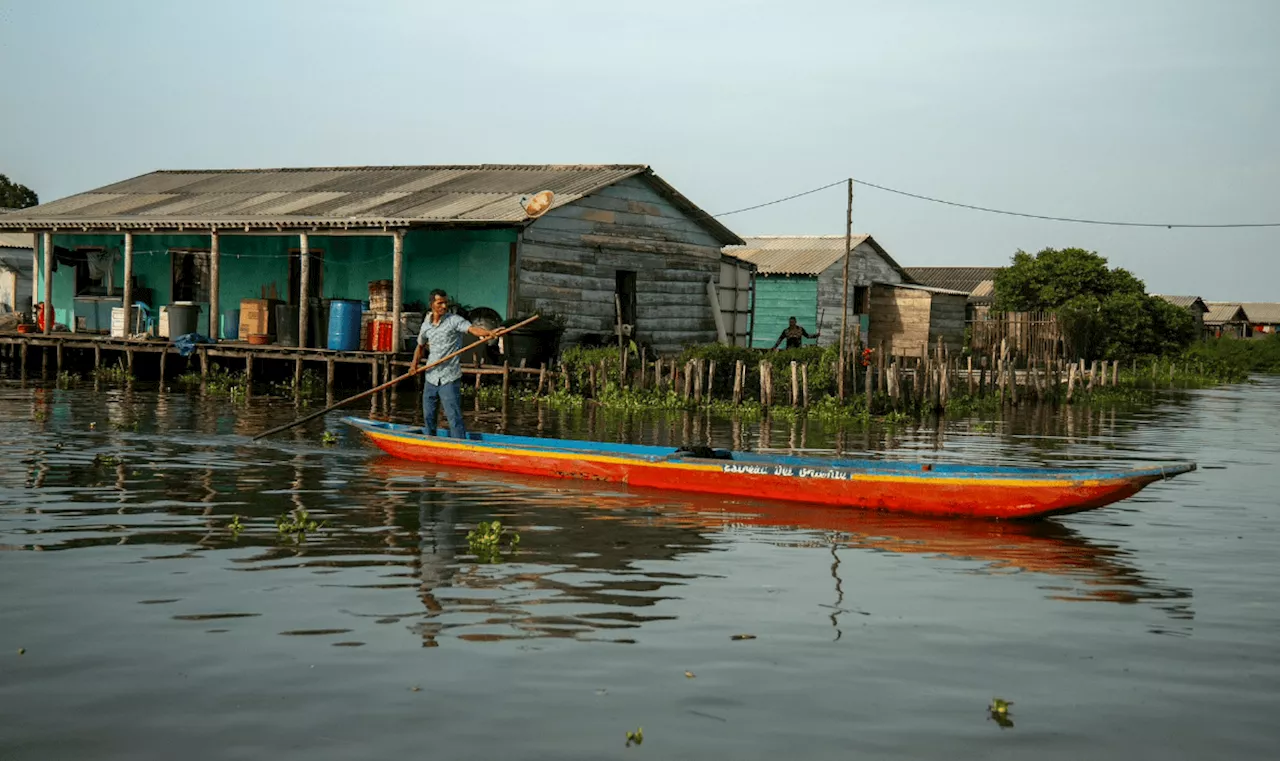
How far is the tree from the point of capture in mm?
62656

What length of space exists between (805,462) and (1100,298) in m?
37.9

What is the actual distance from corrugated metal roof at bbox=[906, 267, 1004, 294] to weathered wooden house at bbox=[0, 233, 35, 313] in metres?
37.1

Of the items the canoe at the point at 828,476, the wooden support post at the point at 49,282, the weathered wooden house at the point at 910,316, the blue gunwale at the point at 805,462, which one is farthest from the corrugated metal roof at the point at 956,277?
the canoe at the point at 828,476

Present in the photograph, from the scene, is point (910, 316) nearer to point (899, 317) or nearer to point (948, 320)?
point (899, 317)

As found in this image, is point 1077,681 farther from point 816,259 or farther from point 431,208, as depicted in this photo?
point 816,259

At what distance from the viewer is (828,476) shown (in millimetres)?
10883

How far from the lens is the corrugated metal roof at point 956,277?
59.8 m

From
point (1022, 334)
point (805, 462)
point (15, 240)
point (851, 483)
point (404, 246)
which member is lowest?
point (851, 483)

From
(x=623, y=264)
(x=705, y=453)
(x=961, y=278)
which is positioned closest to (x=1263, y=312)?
(x=961, y=278)

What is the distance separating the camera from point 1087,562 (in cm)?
916

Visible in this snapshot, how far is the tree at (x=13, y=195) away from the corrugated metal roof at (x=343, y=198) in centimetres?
3386

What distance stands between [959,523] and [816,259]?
27320mm

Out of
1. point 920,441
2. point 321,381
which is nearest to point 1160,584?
point 920,441

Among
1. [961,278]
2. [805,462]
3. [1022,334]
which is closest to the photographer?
[805,462]
